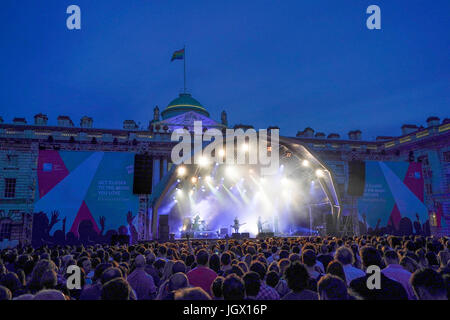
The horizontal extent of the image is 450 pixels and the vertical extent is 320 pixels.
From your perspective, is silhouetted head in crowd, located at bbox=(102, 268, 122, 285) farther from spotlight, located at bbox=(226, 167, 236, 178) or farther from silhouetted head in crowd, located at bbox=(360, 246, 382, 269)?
spotlight, located at bbox=(226, 167, 236, 178)

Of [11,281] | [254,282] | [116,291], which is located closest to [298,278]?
[254,282]

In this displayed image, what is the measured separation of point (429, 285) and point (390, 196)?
95.1 feet

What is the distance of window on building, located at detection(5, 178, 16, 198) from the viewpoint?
3366cm

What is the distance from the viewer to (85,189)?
2398cm

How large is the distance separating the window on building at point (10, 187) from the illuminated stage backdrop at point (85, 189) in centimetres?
1319

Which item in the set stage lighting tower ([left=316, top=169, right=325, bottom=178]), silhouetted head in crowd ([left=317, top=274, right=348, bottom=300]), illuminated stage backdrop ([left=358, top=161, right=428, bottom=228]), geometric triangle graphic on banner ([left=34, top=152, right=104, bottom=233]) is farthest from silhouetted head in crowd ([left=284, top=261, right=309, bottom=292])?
illuminated stage backdrop ([left=358, top=161, right=428, bottom=228])

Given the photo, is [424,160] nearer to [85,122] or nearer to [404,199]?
A: [404,199]

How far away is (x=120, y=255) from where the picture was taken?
8.53 meters

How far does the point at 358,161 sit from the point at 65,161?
24.5m

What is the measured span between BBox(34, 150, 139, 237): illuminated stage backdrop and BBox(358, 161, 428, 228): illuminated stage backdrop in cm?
2151

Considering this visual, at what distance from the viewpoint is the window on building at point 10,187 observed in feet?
110

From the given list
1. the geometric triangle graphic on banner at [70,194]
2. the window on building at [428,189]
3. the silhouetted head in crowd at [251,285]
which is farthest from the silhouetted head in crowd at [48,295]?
the window on building at [428,189]
